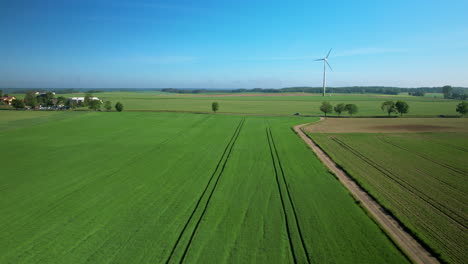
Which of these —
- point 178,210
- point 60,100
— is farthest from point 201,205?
point 60,100

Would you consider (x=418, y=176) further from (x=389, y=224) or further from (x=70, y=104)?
(x=70, y=104)

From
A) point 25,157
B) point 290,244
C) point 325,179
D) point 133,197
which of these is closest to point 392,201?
point 325,179

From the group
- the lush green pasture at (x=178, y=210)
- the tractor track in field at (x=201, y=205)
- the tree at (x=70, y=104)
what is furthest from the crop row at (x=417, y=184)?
the tree at (x=70, y=104)

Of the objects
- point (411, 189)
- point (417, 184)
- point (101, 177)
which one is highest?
point (417, 184)

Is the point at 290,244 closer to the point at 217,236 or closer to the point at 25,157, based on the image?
the point at 217,236

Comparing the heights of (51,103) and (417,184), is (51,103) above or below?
above

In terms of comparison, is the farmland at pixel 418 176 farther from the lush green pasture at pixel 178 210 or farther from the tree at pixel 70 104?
the tree at pixel 70 104
